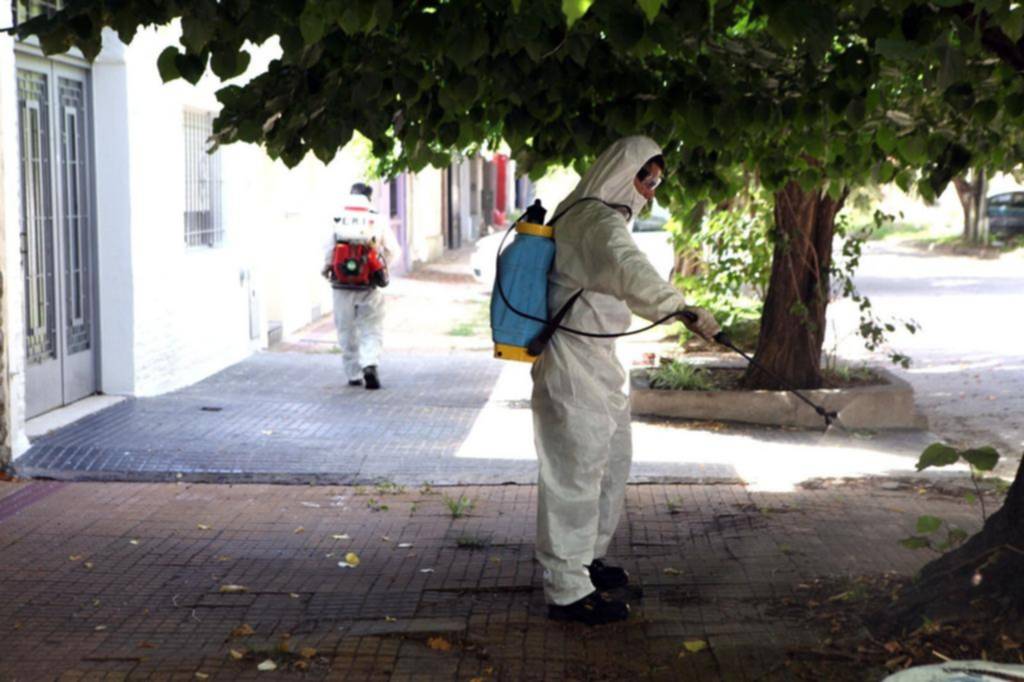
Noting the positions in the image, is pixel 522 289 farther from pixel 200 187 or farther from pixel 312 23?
pixel 200 187

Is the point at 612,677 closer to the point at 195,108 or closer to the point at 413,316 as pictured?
the point at 195,108

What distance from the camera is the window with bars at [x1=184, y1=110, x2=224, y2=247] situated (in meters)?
14.1

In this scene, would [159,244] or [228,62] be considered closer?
[228,62]

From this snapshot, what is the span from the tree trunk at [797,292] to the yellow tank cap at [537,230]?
625 centimetres

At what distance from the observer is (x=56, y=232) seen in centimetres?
A: 1062

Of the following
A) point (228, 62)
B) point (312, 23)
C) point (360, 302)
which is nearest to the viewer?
point (312, 23)

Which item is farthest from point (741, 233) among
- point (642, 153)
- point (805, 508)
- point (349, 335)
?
point (642, 153)

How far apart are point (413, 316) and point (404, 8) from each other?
15.7 m

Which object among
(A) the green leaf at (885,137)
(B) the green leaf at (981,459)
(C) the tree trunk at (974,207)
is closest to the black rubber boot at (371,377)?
(A) the green leaf at (885,137)

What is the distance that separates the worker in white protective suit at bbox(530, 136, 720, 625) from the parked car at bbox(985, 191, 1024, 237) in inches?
1345

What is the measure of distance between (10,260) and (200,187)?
584cm

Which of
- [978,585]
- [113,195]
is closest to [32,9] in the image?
[113,195]

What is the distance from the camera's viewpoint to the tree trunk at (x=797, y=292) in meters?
11.9

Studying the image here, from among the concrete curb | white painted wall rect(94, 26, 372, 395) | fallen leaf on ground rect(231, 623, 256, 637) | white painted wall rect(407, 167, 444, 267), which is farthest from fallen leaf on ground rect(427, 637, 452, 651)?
white painted wall rect(407, 167, 444, 267)
